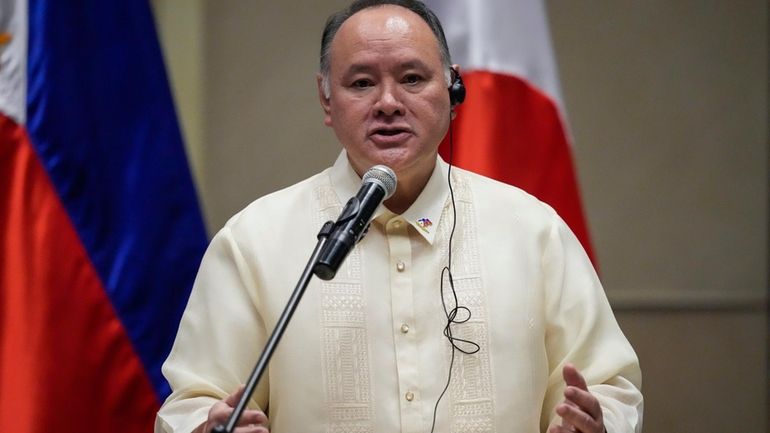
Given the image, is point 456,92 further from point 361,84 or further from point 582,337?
point 582,337

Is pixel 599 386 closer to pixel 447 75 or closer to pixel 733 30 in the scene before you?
pixel 447 75

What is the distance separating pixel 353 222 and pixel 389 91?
53cm

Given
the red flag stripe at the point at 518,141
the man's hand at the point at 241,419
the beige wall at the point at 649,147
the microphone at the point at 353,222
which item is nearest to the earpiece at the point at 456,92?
the microphone at the point at 353,222

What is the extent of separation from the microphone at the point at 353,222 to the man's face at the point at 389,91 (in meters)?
0.34

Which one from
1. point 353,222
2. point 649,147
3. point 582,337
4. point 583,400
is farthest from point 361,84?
point 649,147

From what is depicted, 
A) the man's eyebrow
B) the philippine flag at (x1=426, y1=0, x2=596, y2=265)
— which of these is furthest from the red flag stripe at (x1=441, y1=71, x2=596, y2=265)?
the man's eyebrow

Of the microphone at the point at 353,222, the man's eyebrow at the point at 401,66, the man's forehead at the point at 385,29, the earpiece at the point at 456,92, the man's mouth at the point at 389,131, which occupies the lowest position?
the microphone at the point at 353,222

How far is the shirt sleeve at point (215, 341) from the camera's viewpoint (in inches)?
79.4

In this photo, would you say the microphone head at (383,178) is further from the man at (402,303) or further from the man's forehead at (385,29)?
the man's forehead at (385,29)

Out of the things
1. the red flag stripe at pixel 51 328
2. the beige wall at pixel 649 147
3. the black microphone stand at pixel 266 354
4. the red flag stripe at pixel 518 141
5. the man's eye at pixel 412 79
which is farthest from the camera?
the beige wall at pixel 649 147

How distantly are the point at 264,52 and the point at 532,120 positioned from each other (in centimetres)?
131

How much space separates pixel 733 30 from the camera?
429 cm

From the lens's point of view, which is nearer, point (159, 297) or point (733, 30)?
point (159, 297)

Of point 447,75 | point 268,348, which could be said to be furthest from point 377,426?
point 447,75
